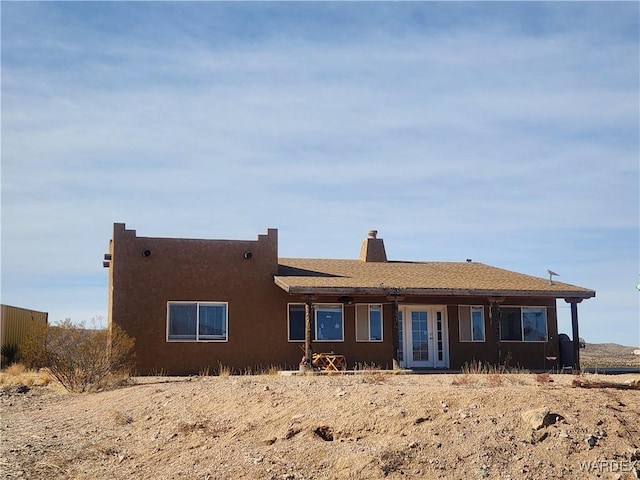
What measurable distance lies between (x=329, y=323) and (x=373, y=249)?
4745 millimetres

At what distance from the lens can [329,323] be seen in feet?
78.8

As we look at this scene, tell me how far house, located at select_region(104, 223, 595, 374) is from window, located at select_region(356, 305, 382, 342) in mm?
31

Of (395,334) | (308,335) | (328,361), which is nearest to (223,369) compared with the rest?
(308,335)

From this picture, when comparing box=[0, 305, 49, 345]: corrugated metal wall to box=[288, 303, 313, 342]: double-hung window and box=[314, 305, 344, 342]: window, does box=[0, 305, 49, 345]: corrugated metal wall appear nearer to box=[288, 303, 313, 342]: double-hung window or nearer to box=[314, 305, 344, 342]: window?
box=[288, 303, 313, 342]: double-hung window

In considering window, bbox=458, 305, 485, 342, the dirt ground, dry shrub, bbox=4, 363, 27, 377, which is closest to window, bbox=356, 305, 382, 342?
window, bbox=458, 305, 485, 342

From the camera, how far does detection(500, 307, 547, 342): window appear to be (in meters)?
25.2

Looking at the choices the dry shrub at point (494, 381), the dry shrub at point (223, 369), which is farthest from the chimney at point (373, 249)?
the dry shrub at point (494, 381)

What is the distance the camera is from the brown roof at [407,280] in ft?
72.5

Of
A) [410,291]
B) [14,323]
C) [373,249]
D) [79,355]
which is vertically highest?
[373,249]

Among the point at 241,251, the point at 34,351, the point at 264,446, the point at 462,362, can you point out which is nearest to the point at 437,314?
the point at 462,362

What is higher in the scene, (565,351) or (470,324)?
(470,324)

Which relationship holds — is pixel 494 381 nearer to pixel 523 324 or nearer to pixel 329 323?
pixel 329 323

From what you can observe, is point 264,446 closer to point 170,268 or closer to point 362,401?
point 362,401

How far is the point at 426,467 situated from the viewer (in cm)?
1052
